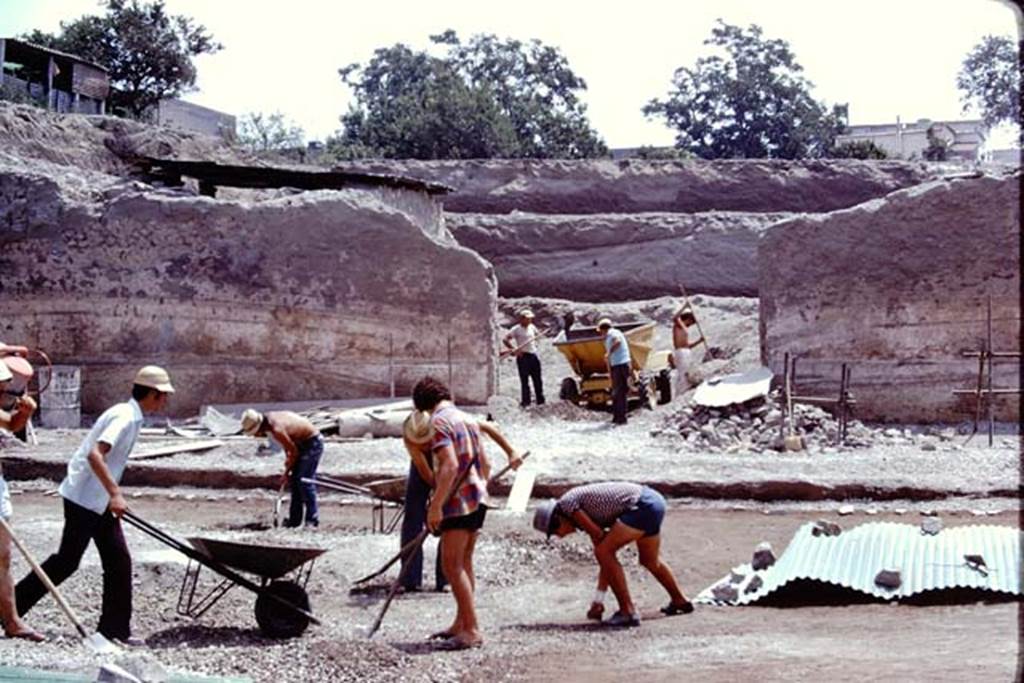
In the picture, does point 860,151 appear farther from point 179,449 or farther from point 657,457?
point 179,449

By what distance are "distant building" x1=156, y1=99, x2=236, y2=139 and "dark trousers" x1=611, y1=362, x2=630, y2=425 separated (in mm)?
34059

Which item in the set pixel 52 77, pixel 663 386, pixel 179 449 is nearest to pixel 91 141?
pixel 52 77

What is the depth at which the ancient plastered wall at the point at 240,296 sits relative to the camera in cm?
1750

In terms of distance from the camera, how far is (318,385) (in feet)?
57.7

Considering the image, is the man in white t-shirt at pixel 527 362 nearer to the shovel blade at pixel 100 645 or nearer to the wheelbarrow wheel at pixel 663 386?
the wheelbarrow wheel at pixel 663 386

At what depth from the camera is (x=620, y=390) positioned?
17.2m

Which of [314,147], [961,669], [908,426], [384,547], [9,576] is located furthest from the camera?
[314,147]

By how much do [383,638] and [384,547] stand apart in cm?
222

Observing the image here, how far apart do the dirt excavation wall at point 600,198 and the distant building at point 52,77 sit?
9950 mm

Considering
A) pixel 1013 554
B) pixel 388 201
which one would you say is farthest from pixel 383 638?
pixel 388 201

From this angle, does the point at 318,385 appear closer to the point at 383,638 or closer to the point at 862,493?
the point at 862,493

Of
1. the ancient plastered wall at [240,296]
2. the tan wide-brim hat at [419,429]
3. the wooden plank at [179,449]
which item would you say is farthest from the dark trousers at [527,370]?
the tan wide-brim hat at [419,429]

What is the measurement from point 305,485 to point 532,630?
367 centimetres

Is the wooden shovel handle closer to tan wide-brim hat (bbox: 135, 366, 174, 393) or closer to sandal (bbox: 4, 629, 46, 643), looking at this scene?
sandal (bbox: 4, 629, 46, 643)
